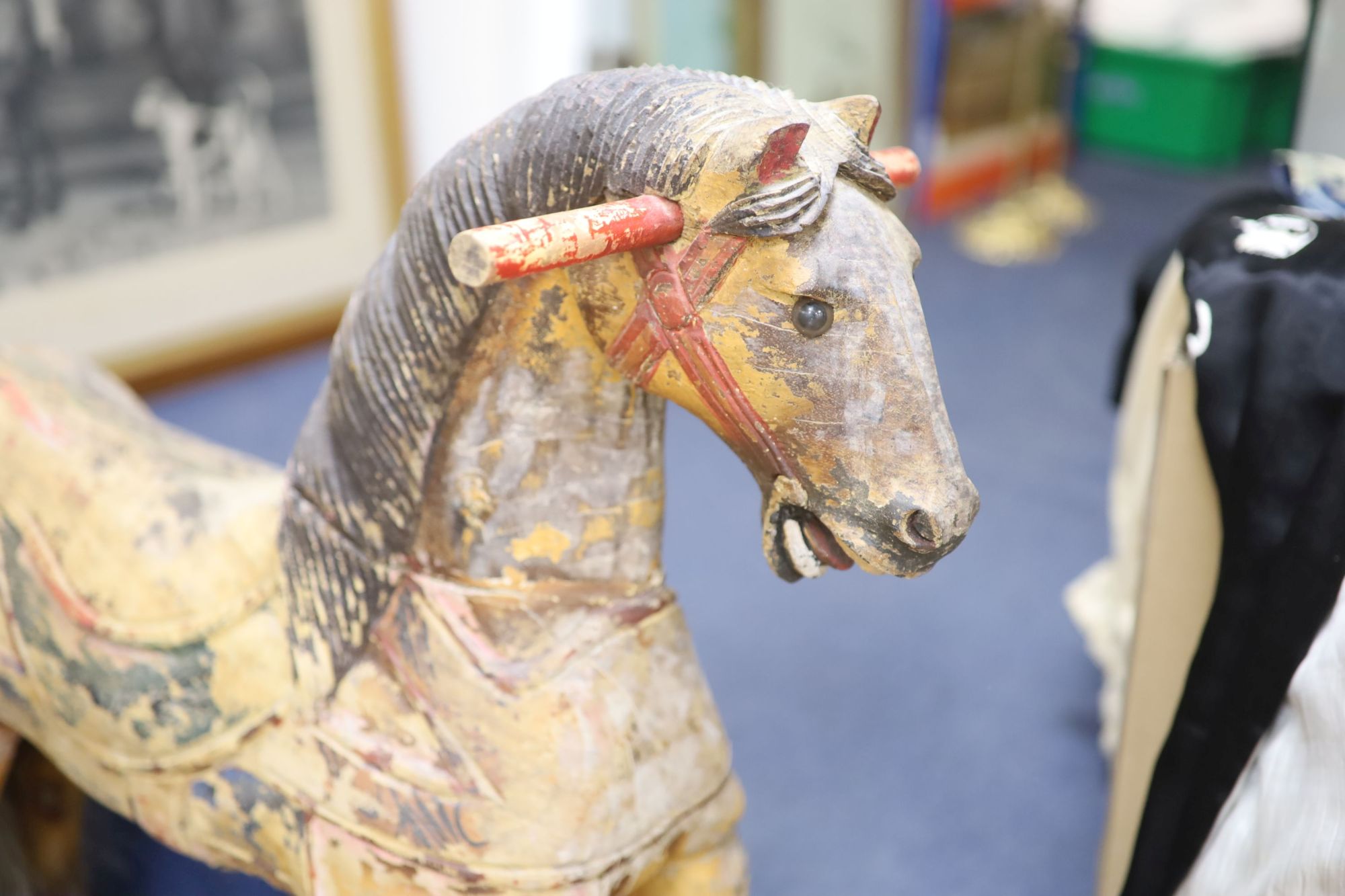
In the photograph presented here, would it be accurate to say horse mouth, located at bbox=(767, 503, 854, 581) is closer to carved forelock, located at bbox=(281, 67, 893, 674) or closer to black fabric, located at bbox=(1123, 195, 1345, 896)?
carved forelock, located at bbox=(281, 67, 893, 674)

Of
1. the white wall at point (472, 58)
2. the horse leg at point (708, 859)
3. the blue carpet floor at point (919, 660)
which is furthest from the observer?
the white wall at point (472, 58)

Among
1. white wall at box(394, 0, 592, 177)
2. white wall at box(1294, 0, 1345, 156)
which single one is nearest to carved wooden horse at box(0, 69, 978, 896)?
white wall at box(1294, 0, 1345, 156)

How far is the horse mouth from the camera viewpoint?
2.38 feet

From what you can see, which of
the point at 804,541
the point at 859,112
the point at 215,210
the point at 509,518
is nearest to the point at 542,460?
the point at 509,518

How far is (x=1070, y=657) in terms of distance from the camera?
164 cm

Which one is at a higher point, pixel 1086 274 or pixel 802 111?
pixel 802 111

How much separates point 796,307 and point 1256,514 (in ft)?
1.68

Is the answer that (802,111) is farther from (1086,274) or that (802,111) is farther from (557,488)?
(1086,274)

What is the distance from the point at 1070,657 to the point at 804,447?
3.60 ft

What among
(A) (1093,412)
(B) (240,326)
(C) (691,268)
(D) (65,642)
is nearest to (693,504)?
(A) (1093,412)

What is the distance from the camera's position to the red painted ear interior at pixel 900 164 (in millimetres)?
819

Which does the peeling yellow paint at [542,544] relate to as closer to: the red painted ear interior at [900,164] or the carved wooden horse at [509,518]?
the carved wooden horse at [509,518]

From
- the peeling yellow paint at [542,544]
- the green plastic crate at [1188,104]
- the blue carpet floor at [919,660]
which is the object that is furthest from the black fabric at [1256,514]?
the green plastic crate at [1188,104]

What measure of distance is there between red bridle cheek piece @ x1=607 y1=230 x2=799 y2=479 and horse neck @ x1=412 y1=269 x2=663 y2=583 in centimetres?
4
